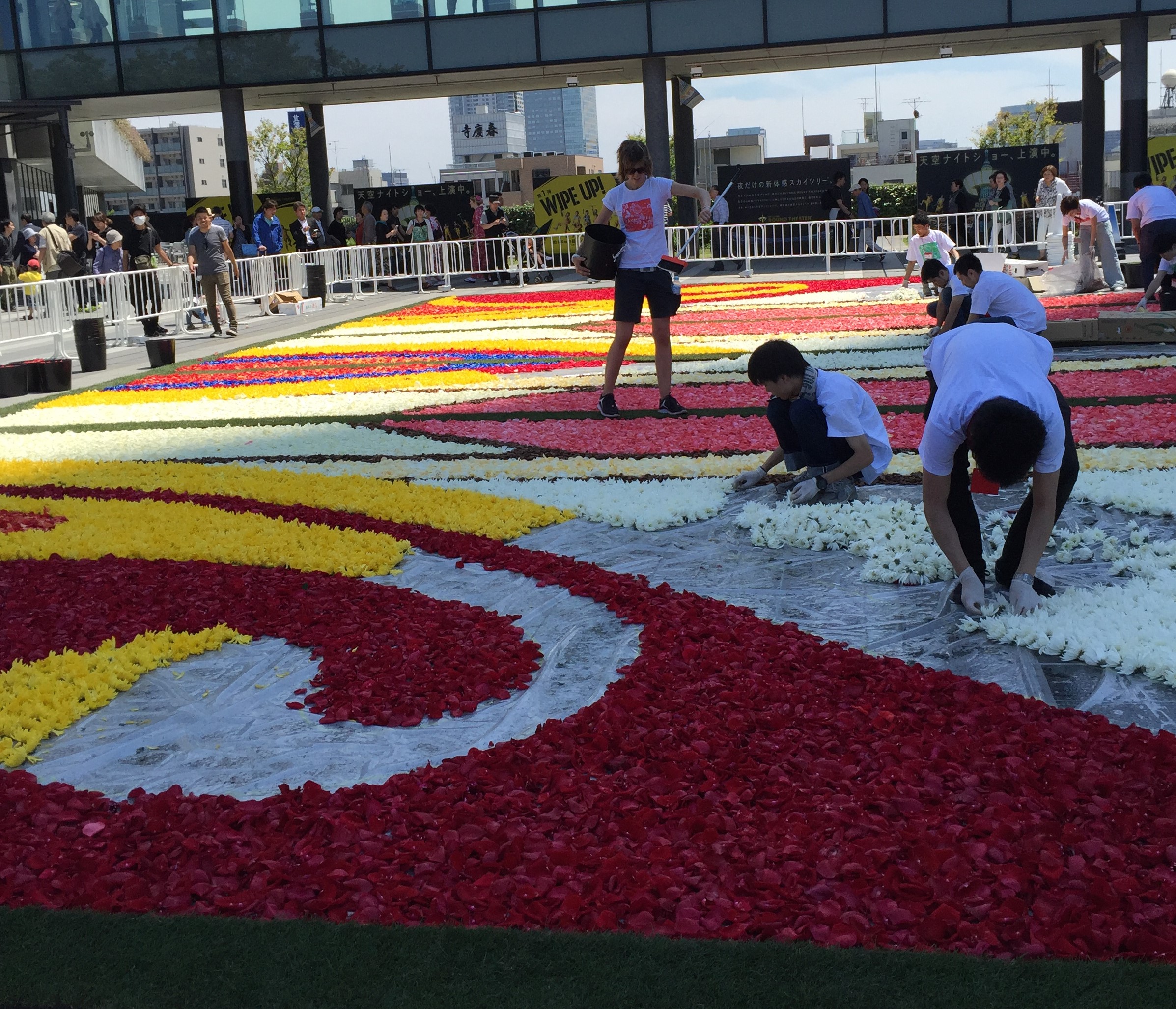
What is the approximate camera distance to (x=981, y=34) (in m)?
27.7

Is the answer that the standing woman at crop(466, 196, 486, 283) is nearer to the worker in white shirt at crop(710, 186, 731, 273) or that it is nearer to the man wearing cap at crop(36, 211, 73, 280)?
the worker in white shirt at crop(710, 186, 731, 273)

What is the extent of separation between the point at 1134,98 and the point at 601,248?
22.5 meters

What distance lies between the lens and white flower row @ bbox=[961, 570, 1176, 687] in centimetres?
432

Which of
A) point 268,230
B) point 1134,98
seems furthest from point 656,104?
point 1134,98

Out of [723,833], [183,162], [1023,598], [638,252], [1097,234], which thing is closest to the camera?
[723,833]

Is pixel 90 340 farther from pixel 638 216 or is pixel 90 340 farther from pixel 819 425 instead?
pixel 819 425

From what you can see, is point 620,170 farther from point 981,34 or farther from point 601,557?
point 981,34

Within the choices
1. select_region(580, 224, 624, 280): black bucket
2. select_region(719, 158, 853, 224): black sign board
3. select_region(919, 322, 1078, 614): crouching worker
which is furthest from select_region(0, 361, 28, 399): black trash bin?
select_region(719, 158, 853, 224): black sign board

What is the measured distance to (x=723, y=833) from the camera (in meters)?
3.31

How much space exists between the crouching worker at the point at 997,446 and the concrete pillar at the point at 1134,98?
25.1 metres

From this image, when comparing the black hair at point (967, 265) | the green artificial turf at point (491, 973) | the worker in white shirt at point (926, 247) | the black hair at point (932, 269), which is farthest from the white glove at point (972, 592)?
the worker in white shirt at point (926, 247)

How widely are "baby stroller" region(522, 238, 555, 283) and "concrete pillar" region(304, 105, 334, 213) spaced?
5.31 m

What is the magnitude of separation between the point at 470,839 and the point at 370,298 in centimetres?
2539

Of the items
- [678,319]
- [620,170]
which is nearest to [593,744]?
[620,170]
